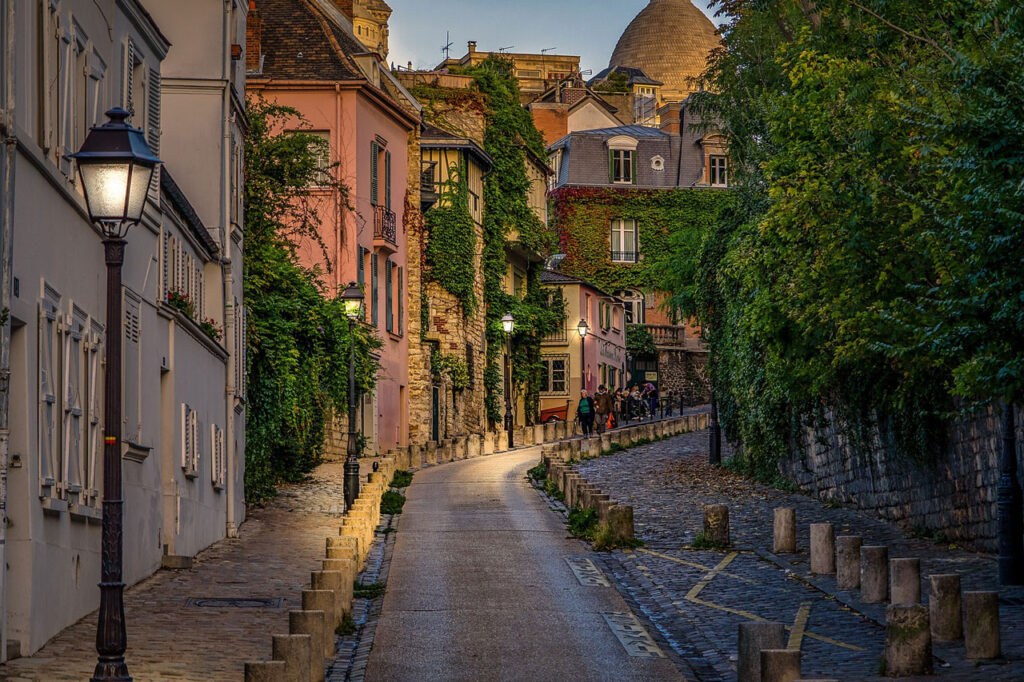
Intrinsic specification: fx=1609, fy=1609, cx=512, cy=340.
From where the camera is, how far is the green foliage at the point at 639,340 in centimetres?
7675

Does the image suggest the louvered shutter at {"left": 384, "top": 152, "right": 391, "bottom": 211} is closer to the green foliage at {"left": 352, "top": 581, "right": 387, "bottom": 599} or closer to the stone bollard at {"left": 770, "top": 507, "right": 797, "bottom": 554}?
the stone bollard at {"left": 770, "top": 507, "right": 797, "bottom": 554}

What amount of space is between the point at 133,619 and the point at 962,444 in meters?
11.9

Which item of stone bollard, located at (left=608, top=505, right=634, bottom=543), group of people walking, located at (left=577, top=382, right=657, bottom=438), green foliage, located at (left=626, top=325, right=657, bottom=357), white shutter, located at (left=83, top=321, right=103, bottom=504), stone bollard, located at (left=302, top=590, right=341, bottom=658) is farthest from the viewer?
green foliage, located at (left=626, top=325, right=657, bottom=357)

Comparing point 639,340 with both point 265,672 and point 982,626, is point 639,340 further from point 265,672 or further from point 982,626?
point 265,672

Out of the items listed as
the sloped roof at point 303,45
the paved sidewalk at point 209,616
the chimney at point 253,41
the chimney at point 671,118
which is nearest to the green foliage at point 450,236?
the sloped roof at point 303,45

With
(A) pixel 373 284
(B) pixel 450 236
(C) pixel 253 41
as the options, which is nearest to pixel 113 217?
(C) pixel 253 41

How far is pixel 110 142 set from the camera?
10.2 metres

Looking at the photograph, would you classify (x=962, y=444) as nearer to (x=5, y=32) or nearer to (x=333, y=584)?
(x=333, y=584)

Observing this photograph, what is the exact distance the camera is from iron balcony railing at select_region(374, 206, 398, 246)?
44.1 m

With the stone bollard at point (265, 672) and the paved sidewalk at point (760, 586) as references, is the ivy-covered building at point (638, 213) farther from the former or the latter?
the stone bollard at point (265, 672)

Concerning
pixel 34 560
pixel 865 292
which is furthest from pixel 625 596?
pixel 34 560

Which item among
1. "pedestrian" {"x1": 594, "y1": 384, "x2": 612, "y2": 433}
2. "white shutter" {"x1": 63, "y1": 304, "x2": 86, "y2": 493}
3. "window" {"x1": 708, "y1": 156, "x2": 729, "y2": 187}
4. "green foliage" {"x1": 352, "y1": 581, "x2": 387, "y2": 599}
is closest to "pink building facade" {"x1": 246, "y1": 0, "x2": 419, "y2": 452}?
"pedestrian" {"x1": 594, "y1": 384, "x2": 612, "y2": 433}

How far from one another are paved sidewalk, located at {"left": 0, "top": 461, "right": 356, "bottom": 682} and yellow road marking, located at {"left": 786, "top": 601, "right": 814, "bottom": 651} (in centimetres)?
464

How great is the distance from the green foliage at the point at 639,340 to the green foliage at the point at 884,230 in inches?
1659
